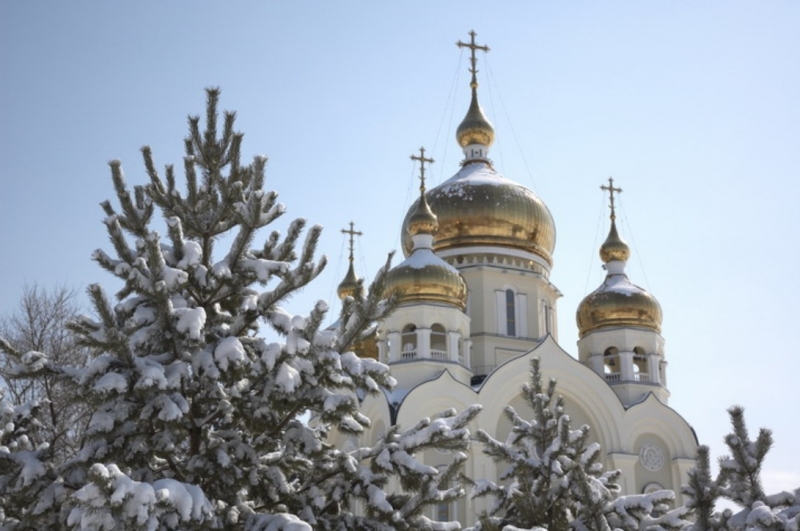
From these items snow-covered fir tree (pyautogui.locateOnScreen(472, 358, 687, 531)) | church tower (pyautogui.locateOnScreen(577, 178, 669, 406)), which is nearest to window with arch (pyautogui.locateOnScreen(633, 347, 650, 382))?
church tower (pyautogui.locateOnScreen(577, 178, 669, 406))

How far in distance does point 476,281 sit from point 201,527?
22892 mm

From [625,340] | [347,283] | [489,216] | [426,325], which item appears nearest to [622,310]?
[625,340]

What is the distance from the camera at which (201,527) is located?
680 centimetres

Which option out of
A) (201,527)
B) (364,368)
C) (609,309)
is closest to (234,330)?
(364,368)

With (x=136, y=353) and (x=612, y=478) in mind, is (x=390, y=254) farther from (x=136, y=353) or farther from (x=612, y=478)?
(x=612, y=478)

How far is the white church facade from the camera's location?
24.9 meters

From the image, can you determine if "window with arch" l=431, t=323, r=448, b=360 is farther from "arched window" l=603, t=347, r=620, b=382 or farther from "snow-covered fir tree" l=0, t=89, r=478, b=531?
"snow-covered fir tree" l=0, t=89, r=478, b=531

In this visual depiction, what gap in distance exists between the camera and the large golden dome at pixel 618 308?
91.5 feet

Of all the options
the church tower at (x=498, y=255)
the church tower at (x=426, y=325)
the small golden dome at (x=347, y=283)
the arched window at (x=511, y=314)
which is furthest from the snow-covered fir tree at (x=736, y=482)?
the small golden dome at (x=347, y=283)

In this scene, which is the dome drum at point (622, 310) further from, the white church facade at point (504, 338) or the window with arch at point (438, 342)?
the window with arch at point (438, 342)

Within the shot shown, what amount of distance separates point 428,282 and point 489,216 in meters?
5.04

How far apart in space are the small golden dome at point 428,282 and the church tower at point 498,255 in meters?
2.58

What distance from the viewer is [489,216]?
98.7 ft

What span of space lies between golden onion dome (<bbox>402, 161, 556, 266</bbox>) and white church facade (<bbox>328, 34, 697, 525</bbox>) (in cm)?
3
